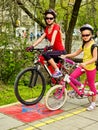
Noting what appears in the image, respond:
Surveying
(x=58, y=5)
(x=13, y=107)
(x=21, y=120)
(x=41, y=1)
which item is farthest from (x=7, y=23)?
(x=58, y=5)

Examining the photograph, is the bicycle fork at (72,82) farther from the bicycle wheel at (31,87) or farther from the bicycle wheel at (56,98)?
the bicycle wheel at (31,87)

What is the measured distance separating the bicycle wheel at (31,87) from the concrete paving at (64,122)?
1.98 ft

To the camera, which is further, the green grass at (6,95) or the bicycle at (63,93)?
the green grass at (6,95)

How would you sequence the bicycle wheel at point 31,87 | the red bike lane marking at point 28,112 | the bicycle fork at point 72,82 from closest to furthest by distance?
the red bike lane marking at point 28,112 → the bicycle wheel at point 31,87 → the bicycle fork at point 72,82

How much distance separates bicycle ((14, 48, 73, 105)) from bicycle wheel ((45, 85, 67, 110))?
31 centimetres

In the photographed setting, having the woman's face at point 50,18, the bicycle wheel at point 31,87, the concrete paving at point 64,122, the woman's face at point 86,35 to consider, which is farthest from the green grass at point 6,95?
the woman's face at point 86,35

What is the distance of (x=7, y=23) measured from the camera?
8.42 m

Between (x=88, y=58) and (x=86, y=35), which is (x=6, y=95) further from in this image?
(x=86, y=35)

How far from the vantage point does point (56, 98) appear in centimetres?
616

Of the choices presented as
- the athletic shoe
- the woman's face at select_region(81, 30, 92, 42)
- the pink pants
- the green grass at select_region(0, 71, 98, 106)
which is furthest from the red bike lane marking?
the woman's face at select_region(81, 30, 92, 42)

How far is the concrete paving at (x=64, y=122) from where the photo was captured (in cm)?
510

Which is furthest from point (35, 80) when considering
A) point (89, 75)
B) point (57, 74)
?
point (89, 75)

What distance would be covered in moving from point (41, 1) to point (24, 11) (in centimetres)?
187

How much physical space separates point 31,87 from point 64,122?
4.52ft
